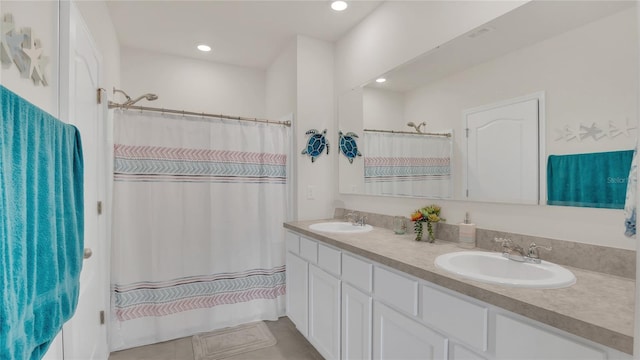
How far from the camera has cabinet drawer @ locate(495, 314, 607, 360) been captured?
2.58 feet

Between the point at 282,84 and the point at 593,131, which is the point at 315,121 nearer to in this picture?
the point at 282,84

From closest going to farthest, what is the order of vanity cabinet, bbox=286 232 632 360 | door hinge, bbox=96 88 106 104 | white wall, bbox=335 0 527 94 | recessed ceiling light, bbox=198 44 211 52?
vanity cabinet, bbox=286 232 632 360
white wall, bbox=335 0 527 94
door hinge, bbox=96 88 106 104
recessed ceiling light, bbox=198 44 211 52

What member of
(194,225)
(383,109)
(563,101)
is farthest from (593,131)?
(194,225)

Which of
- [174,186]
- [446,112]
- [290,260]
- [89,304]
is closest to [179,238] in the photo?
[174,186]

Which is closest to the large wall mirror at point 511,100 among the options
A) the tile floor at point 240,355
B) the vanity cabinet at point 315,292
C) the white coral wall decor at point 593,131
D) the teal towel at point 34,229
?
the white coral wall decor at point 593,131

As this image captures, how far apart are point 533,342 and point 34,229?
140 cm

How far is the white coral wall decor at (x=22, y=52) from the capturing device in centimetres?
78

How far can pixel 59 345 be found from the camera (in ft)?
4.09

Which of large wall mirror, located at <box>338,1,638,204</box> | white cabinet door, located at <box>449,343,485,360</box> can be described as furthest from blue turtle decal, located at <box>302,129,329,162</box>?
white cabinet door, located at <box>449,343,485,360</box>

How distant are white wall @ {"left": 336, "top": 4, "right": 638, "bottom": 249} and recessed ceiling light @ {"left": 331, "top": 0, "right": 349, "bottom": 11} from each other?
1.07 metres

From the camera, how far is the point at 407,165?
84.0 inches

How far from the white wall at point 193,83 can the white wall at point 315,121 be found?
1.08 m

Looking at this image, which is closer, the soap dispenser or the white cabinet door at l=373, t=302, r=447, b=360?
the white cabinet door at l=373, t=302, r=447, b=360

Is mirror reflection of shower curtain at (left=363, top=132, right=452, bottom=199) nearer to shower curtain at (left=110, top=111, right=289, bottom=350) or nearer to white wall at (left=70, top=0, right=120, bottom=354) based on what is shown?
shower curtain at (left=110, top=111, right=289, bottom=350)
